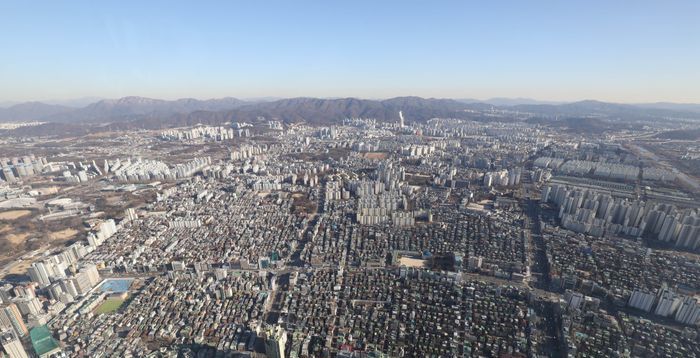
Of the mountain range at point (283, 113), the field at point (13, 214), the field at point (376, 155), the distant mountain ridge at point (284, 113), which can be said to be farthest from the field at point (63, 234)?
the distant mountain ridge at point (284, 113)

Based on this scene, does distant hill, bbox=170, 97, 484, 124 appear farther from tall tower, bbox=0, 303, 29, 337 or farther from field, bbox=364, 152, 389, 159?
tall tower, bbox=0, 303, 29, 337

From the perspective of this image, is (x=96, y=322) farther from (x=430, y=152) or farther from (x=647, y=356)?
(x=430, y=152)

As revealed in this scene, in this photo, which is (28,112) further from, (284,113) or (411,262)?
(411,262)

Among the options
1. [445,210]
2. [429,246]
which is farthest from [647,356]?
[445,210]

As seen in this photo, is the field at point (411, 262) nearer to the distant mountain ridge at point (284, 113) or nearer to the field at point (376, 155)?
the field at point (376, 155)

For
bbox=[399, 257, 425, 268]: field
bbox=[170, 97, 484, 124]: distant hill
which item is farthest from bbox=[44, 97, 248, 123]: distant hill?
bbox=[399, 257, 425, 268]: field
